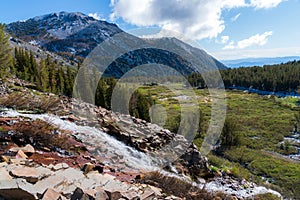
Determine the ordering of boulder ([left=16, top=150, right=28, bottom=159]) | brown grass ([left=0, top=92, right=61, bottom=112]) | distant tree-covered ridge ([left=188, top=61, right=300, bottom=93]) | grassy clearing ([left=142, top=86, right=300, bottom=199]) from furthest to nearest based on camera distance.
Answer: distant tree-covered ridge ([left=188, top=61, right=300, bottom=93]), grassy clearing ([left=142, top=86, right=300, bottom=199]), brown grass ([left=0, top=92, right=61, bottom=112]), boulder ([left=16, top=150, right=28, bottom=159])

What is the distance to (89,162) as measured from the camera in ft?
30.2

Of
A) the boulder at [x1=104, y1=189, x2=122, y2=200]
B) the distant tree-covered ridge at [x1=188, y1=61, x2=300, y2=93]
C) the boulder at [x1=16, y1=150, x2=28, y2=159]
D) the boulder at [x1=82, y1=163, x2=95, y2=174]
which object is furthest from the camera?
the distant tree-covered ridge at [x1=188, y1=61, x2=300, y2=93]

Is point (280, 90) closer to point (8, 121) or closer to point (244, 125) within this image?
point (244, 125)

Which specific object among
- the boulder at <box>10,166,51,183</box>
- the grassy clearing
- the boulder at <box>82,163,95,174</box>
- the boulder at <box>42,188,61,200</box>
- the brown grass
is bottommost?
the grassy clearing

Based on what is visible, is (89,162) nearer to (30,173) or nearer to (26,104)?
(30,173)

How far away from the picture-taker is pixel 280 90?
12312 centimetres

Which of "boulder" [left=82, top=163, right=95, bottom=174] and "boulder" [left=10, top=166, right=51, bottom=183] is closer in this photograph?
"boulder" [left=10, top=166, right=51, bottom=183]

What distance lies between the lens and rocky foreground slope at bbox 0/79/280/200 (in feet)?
19.3

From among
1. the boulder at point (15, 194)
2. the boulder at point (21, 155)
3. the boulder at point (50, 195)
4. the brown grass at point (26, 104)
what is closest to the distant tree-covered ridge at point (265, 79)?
the brown grass at point (26, 104)

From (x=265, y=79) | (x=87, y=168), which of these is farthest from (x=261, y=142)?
(x=265, y=79)

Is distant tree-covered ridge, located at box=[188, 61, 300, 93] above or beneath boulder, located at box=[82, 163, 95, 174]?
above

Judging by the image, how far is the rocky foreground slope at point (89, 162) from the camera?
5895 mm

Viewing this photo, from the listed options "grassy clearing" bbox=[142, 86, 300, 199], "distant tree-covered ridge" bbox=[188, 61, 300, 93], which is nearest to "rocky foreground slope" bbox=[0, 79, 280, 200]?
"grassy clearing" bbox=[142, 86, 300, 199]

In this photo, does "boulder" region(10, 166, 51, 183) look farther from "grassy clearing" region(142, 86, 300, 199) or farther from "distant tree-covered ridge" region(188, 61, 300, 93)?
"distant tree-covered ridge" region(188, 61, 300, 93)
